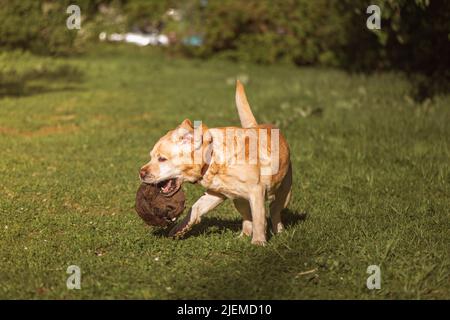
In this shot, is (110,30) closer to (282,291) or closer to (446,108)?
(446,108)

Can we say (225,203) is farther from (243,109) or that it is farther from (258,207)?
(258,207)

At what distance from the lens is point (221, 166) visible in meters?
5.73

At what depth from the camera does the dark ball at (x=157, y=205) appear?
597cm

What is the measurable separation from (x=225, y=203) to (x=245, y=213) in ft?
4.49

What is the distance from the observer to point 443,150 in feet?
31.7

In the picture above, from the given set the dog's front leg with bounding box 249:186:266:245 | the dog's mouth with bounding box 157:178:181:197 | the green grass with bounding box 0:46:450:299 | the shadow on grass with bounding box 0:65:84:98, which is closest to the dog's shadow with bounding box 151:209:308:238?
the green grass with bounding box 0:46:450:299

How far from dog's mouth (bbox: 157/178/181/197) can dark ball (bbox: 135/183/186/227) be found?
3cm

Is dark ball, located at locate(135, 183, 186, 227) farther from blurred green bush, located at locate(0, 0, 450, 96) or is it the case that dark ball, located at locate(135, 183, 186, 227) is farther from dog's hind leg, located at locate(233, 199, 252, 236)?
blurred green bush, located at locate(0, 0, 450, 96)

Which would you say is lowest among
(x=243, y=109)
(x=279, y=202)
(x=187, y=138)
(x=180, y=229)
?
(x=180, y=229)

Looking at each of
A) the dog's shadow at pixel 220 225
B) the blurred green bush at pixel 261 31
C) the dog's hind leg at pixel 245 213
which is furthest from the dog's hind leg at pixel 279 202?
the blurred green bush at pixel 261 31

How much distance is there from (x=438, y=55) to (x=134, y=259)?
1164 cm

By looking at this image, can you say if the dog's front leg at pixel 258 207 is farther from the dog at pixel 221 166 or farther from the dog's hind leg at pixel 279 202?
the dog's hind leg at pixel 279 202

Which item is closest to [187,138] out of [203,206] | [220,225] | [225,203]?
[203,206]

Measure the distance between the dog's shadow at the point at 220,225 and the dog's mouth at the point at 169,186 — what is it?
497 mm
